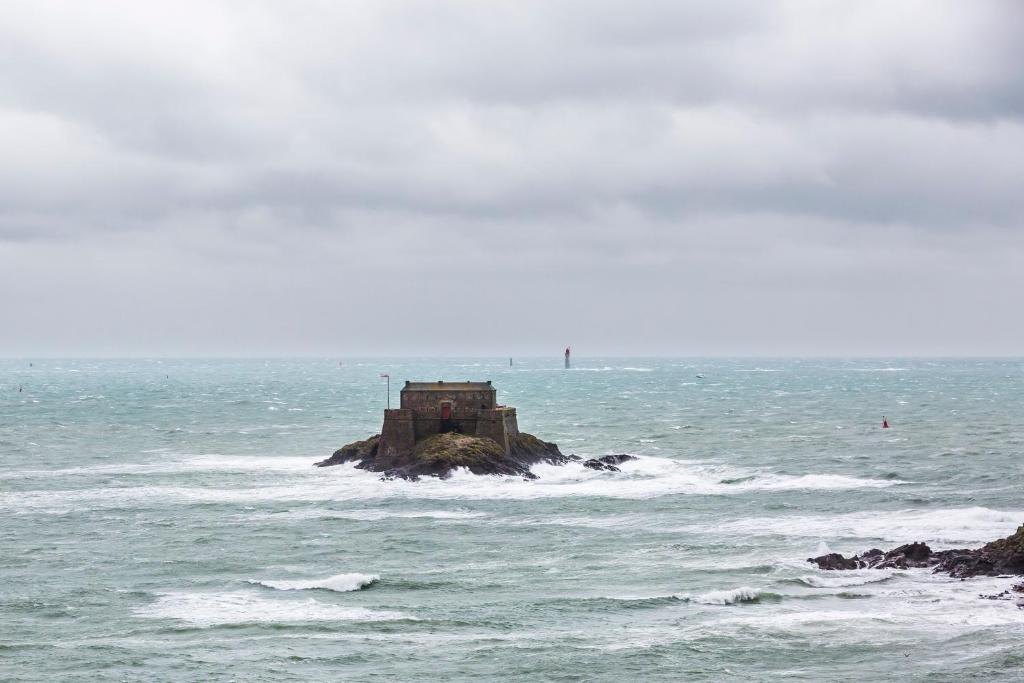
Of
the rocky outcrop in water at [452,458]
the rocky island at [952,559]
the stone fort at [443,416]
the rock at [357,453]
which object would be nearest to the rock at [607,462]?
the rocky outcrop in water at [452,458]

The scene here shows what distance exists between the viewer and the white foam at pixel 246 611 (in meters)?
41.2

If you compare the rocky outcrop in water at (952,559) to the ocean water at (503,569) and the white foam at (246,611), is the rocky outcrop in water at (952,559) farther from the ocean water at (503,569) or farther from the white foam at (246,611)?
the white foam at (246,611)

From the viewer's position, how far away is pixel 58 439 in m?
110

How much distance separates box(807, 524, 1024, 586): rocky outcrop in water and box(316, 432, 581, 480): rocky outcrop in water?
30.3 metres

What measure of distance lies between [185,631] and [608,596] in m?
14.2

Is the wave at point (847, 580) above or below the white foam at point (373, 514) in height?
above

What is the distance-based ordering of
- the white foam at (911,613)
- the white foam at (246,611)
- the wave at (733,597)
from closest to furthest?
the white foam at (911,613) < the white foam at (246,611) < the wave at (733,597)

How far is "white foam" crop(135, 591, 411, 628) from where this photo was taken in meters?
41.2

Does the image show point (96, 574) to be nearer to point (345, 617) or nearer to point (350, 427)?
point (345, 617)

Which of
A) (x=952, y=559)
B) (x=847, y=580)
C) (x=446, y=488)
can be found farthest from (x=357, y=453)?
(x=952, y=559)

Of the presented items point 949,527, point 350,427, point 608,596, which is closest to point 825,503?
point 949,527

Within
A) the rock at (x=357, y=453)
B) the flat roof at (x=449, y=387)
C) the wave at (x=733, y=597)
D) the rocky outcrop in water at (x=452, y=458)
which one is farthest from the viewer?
the rock at (x=357, y=453)

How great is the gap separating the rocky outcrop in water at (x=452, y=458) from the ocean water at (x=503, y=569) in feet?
4.91

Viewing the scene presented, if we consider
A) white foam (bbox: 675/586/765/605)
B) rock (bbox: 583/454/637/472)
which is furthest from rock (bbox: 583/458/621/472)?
white foam (bbox: 675/586/765/605)
